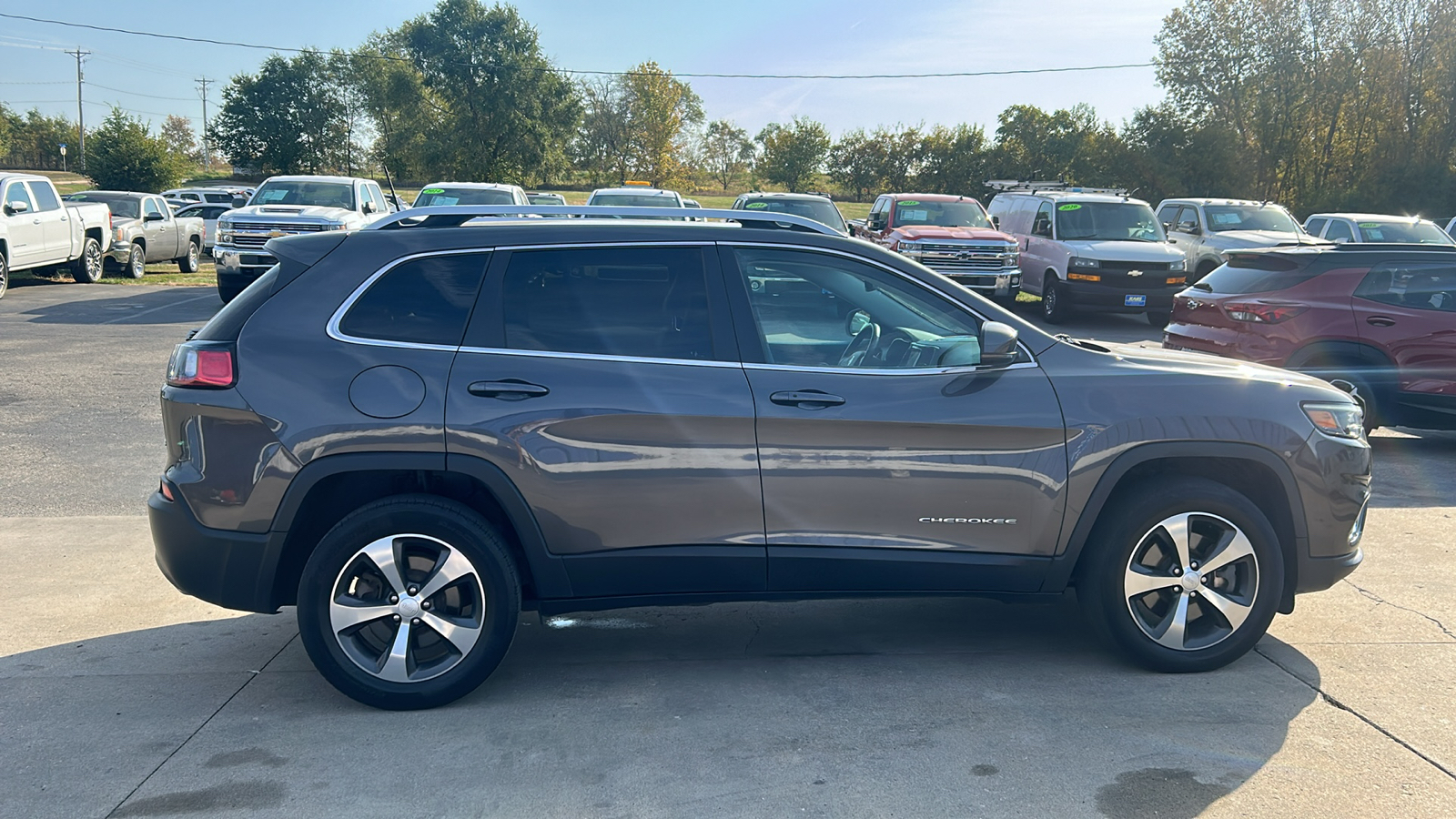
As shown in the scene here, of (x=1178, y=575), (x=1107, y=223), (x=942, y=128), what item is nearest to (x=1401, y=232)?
(x=1107, y=223)

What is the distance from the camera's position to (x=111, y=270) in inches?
945

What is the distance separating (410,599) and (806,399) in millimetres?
1626

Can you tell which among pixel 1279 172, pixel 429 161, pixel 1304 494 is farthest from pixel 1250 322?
pixel 429 161

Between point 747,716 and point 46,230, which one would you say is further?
point 46,230

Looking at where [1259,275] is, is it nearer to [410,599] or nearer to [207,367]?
[410,599]

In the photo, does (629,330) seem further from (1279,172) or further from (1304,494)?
(1279,172)

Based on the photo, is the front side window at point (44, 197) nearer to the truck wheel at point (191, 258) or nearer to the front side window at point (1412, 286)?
the truck wheel at point (191, 258)

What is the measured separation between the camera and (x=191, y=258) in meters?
25.7

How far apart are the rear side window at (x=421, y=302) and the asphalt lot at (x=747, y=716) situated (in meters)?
1.40

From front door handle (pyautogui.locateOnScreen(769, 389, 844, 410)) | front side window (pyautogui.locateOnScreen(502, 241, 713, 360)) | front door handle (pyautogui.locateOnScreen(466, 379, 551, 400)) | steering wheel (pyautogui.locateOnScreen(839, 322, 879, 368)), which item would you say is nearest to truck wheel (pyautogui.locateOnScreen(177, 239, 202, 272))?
front side window (pyautogui.locateOnScreen(502, 241, 713, 360))

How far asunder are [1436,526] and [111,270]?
81.8 ft

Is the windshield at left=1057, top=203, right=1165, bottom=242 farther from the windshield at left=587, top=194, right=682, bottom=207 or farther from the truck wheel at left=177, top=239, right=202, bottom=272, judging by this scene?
the truck wheel at left=177, top=239, right=202, bottom=272

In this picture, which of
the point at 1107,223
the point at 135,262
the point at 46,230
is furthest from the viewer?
the point at 135,262

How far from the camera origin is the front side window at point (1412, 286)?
8.72 m
